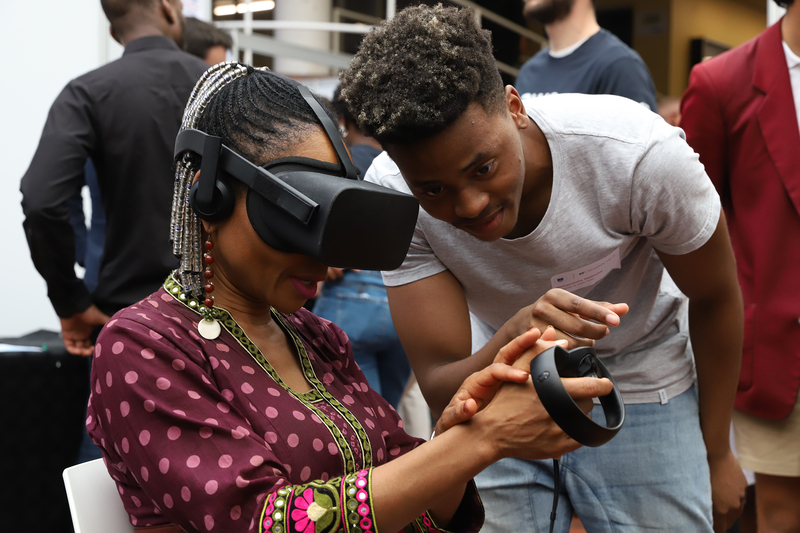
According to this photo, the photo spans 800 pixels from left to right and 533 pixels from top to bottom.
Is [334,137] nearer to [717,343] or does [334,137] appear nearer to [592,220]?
[592,220]

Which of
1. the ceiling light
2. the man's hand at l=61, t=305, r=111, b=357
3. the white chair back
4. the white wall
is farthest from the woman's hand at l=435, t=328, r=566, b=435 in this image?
the ceiling light

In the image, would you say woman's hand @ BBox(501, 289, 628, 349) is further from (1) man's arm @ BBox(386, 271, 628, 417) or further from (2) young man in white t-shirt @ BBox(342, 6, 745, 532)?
(1) man's arm @ BBox(386, 271, 628, 417)

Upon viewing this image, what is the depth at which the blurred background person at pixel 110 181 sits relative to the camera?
2.39m

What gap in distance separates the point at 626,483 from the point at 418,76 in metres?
1.10

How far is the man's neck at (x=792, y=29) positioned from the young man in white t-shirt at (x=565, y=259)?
93 centimetres

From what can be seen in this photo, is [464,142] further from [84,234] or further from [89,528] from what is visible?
[84,234]

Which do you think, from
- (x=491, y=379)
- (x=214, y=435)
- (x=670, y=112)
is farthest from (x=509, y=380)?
(x=670, y=112)

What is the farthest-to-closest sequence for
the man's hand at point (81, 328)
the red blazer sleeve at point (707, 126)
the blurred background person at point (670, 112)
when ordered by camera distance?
the blurred background person at point (670, 112) < the man's hand at point (81, 328) < the red blazer sleeve at point (707, 126)

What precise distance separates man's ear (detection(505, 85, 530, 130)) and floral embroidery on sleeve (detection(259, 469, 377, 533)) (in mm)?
788

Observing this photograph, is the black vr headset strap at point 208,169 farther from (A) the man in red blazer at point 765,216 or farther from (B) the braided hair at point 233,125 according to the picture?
(A) the man in red blazer at point 765,216

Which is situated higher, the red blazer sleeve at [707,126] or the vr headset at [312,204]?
the vr headset at [312,204]

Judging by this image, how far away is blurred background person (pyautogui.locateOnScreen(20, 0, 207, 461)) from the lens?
239cm

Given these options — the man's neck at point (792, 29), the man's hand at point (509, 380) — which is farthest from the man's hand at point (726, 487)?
the man's neck at point (792, 29)

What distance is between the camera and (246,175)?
3.91 feet
